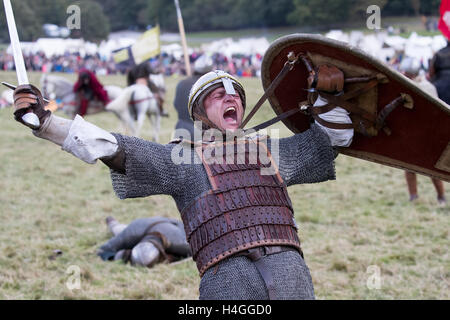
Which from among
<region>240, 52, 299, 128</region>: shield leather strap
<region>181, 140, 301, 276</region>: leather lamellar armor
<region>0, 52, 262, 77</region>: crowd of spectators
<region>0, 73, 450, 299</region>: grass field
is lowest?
<region>0, 52, 262, 77</region>: crowd of spectators

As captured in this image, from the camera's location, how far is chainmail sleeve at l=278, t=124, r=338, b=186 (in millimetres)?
2662

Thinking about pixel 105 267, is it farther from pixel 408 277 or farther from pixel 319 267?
pixel 408 277

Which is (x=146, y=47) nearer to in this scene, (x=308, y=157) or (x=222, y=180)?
(x=308, y=157)

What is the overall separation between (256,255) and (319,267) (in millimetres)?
2465

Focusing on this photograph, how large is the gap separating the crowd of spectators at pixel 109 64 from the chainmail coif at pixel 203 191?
80.2 ft

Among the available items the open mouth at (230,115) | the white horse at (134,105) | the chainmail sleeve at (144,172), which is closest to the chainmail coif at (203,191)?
the chainmail sleeve at (144,172)

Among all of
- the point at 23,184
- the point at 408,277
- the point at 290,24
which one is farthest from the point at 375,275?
the point at 290,24

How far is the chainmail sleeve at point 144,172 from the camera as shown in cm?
236

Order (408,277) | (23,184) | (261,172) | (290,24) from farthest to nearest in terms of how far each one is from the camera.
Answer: (290,24) → (23,184) → (408,277) → (261,172)

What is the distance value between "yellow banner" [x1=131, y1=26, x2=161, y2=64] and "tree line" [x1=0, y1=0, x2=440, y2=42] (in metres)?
15.2

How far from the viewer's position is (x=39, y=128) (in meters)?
2.16

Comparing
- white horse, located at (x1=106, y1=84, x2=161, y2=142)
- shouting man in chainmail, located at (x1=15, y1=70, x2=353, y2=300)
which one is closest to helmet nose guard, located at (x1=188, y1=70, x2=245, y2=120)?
shouting man in chainmail, located at (x1=15, y1=70, x2=353, y2=300)

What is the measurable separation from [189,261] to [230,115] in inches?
99.5

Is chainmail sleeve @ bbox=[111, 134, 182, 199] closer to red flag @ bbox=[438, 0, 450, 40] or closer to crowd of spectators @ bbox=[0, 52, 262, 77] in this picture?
red flag @ bbox=[438, 0, 450, 40]
